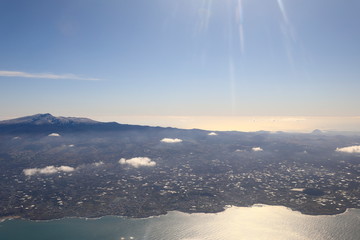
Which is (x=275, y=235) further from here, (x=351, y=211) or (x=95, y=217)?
(x=95, y=217)

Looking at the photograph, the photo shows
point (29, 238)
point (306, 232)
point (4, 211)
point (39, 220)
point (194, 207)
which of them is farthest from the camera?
point (194, 207)

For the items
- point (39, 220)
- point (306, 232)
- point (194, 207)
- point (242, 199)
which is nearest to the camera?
point (306, 232)

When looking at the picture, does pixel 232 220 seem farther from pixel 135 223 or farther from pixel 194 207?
pixel 135 223

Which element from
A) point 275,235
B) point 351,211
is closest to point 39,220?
point 275,235

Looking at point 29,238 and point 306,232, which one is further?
point 306,232

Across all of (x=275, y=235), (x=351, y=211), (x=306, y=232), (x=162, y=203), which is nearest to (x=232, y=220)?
(x=275, y=235)

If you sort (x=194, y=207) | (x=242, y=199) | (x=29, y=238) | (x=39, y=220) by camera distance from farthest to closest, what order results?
(x=242, y=199) → (x=194, y=207) → (x=39, y=220) → (x=29, y=238)
